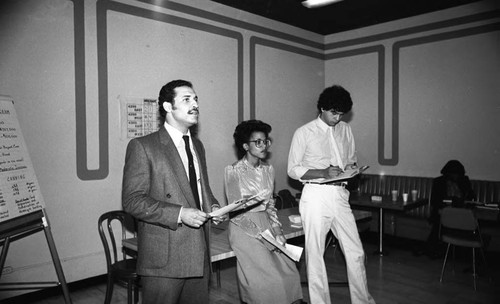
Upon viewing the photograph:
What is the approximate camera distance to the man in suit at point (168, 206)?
1.98m

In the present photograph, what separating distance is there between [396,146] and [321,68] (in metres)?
2.14

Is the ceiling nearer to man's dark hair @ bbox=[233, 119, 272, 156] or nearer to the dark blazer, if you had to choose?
man's dark hair @ bbox=[233, 119, 272, 156]

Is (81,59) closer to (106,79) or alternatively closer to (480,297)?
(106,79)

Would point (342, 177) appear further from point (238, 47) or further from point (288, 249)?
point (238, 47)

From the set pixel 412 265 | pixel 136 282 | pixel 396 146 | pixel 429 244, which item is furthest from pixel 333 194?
pixel 396 146

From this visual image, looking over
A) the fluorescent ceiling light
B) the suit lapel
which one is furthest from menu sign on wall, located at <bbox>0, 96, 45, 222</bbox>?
the fluorescent ceiling light

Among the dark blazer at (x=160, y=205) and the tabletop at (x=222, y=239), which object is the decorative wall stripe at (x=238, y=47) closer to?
the tabletop at (x=222, y=239)

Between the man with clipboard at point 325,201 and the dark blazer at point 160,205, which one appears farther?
the man with clipboard at point 325,201

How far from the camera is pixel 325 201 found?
3260 millimetres

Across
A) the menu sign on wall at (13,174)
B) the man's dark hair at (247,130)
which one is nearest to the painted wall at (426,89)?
the man's dark hair at (247,130)

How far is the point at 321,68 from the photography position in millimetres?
7457

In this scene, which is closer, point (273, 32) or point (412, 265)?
point (412, 265)

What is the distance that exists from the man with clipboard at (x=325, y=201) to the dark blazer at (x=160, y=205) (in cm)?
141

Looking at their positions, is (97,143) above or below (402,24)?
below
